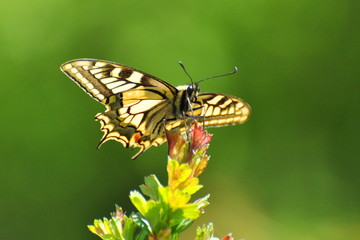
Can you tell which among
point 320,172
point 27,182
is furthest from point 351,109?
point 27,182

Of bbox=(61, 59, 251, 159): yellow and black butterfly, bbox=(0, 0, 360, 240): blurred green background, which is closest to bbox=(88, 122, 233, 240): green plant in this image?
bbox=(61, 59, 251, 159): yellow and black butterfly

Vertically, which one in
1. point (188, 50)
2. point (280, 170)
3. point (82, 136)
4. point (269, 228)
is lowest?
point (269, 228)

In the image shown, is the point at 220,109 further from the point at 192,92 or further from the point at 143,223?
the point at 143,223

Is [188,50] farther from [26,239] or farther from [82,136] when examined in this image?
[26,239]

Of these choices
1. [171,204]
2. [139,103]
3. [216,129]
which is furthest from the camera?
[216,129]

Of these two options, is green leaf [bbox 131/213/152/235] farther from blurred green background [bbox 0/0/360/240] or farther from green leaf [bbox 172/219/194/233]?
blurred green background [bbox 0/0/360/240]

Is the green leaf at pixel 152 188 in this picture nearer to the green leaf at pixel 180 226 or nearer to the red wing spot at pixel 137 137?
the green leaf at pixel 180 226

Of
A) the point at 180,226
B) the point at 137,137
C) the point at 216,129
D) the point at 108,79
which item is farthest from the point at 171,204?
the point at 216,129
